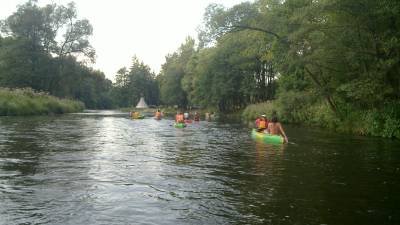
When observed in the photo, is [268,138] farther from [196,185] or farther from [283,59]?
[196,185]

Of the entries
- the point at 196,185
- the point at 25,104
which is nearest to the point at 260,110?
the point at 25,104

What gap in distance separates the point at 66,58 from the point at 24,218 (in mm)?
71783

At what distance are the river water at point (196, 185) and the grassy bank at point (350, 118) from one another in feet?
19.7

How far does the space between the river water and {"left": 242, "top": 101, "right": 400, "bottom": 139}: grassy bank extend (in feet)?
19.7

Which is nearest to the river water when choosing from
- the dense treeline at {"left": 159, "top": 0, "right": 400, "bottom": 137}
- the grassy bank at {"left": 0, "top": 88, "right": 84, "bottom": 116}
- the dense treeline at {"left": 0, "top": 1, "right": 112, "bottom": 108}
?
the dense treeline at {"left": 159, "top": 0, "right": 400, "bottom": 137}

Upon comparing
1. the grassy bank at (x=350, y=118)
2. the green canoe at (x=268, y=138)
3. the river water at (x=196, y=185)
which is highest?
the grassy bank at (x=350, y=118)

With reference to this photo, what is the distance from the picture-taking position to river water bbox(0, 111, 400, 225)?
823 cm

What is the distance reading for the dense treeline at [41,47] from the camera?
67875 millimetres

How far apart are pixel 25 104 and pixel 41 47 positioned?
2865cm

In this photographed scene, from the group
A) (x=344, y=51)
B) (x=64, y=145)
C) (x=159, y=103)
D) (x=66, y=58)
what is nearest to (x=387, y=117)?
(x=344, y=51)

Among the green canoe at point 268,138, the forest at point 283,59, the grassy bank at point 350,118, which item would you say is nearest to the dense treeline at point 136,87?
the forest at point 283,59

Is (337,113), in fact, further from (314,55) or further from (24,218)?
(24,218)

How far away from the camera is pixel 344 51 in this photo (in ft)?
85.6

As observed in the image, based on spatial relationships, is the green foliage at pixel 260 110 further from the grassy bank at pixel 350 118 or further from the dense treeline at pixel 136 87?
the dense treeline at pixel 136 87
